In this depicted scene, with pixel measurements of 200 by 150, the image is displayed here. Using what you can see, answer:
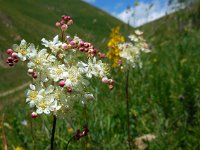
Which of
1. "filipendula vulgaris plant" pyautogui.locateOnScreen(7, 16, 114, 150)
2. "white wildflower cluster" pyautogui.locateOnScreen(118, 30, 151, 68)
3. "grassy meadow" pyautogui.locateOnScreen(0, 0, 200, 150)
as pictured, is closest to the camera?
"filipendula vulgaris plant" pyautogui.locateOnScreen(7, 16, 114, 150)

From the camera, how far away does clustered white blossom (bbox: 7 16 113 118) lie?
7.95 feet

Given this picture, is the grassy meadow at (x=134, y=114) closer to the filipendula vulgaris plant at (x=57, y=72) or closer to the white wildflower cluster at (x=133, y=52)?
the white wildflower cluster at (x=133, y=52)

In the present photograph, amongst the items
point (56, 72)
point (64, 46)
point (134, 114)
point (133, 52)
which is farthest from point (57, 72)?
point (134, 114)

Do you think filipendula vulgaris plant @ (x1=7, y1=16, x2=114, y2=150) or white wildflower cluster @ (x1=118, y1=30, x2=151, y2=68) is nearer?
filipendula vulgaris plant @ (x1=7, y1=16, x2=114, y2=150)

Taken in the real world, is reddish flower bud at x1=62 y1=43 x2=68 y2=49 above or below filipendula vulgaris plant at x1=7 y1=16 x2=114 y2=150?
above

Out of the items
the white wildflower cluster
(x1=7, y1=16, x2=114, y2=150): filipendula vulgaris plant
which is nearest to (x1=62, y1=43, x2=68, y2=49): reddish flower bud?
(x1=7, y1=16, x2=114, y2=150): filipendula vulgaris plant

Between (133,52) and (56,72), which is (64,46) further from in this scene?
(133,52)

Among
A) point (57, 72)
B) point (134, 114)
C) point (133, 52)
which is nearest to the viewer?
point (57, 72)

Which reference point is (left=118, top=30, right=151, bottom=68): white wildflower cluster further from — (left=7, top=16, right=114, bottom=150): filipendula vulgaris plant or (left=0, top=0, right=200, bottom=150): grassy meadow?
(left=7, top=16, right=114, bottom=150): filipendula vulgaris plant

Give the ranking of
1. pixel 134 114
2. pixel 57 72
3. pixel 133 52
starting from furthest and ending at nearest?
1. pixel 134 114
2. pixel 133 52
3. pixel 57 72

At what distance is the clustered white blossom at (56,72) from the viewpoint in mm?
2422

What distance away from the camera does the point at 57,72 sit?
2436 mm

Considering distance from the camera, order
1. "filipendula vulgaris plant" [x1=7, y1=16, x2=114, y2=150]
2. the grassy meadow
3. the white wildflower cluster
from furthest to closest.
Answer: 1. the grassy meadow
2. the white wildflower cluster
3. "filipendula vulgaris plant" [x1=7, y1=16, x2=114, y2=150]

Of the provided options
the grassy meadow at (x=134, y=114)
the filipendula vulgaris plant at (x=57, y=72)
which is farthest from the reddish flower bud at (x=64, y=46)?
the grassy meadow at (x=134, y=114)
